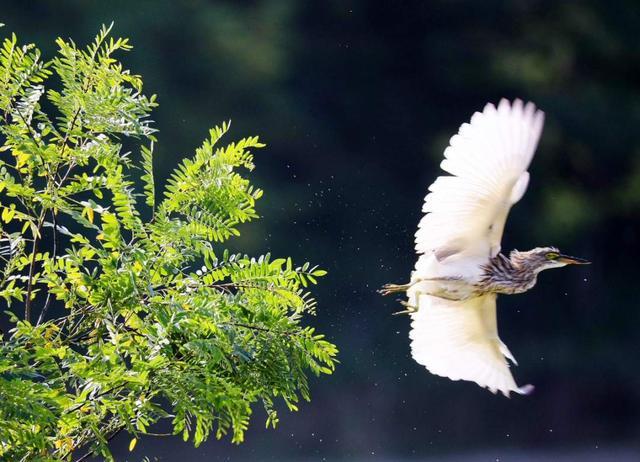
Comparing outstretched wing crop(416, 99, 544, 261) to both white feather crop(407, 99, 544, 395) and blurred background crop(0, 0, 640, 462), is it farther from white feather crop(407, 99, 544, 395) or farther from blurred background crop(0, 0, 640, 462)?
blurred background crop(0, 0, 640, 462)

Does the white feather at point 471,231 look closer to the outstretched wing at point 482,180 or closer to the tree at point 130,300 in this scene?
the outstretched wing at point 482,180

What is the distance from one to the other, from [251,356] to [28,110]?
49cm

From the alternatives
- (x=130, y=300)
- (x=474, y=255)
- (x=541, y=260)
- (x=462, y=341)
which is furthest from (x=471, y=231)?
(x=130, y=300)

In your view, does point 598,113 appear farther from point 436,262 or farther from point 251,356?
point 251,356

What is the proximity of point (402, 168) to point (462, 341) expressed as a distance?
2.61m

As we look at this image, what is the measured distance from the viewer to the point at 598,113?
4.95 metres

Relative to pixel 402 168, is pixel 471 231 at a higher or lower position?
lower

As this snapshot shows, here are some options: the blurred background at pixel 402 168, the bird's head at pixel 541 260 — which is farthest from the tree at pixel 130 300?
the blurred background at pixel 402 168

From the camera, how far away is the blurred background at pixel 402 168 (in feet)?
15.4

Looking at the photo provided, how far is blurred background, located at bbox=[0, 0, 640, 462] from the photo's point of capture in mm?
4684

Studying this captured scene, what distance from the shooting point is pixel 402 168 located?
4809mm

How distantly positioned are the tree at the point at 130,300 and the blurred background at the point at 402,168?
10.0 feet

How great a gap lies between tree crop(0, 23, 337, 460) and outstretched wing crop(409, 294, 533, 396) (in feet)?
2.43

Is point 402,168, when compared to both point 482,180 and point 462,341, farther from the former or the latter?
point 482,180
